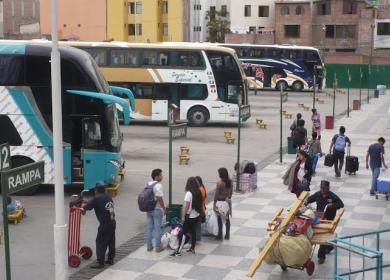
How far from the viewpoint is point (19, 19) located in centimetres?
7438

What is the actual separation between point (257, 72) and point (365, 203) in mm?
37931

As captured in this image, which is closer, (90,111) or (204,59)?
(90,111)

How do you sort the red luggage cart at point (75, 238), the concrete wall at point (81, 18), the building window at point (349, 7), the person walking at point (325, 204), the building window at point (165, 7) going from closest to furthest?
the red luggage cart at point (75, 238) < the person walking at point (325, 204) < the building window at point (349, 7) < the concrete wall at point (81, 18) < the building window at point (165, 7)

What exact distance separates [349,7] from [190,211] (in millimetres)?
67602

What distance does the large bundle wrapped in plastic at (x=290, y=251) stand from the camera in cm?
1120

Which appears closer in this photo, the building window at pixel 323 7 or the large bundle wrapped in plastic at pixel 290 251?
the large bundle wrapped in plastic at pixel 290 251

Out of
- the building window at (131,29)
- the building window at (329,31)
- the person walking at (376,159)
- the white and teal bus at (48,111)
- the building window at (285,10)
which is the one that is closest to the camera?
the white and teal bus at (48,111)

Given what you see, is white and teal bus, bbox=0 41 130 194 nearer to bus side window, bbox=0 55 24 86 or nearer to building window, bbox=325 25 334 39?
bus side window, bbox=0 55 24 86

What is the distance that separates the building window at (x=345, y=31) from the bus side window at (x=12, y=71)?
62699mm

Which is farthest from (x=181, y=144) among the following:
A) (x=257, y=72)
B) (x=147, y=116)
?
(x=257, y=72)

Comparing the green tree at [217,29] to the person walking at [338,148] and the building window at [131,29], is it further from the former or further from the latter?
the person walking at [338,148]

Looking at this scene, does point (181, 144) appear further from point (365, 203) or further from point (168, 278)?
point (168, 278)

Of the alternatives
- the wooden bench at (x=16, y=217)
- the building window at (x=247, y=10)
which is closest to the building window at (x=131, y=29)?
the building window at (x=247, y=10)

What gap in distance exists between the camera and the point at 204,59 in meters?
32.8
